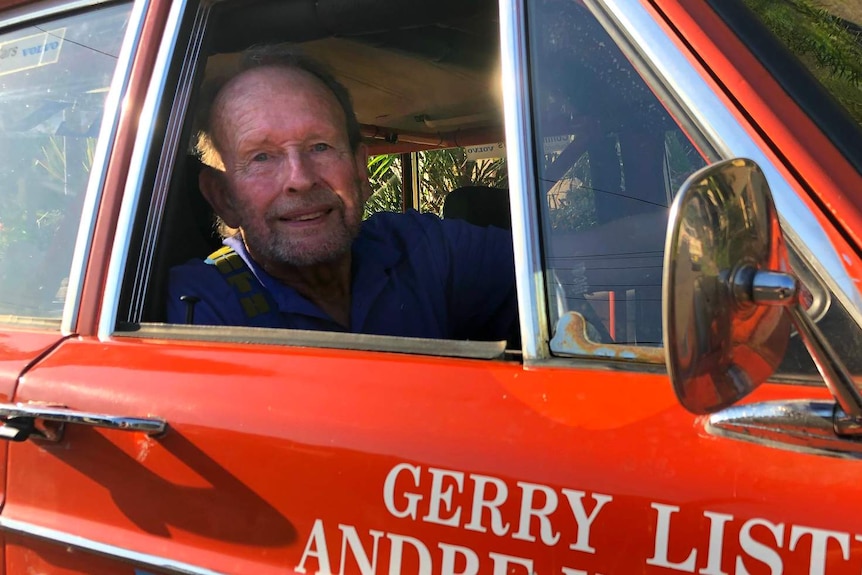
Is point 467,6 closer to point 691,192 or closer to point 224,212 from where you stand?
point 224,212

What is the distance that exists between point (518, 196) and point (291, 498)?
59 centimetres

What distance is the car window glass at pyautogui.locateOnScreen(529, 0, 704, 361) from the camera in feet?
3.74

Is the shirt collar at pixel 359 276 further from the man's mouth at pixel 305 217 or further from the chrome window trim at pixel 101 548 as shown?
the chrome window trim at pixel 101 548

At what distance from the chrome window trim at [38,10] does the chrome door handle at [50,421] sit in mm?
938

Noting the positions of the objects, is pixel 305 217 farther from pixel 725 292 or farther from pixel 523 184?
pixel 725 292

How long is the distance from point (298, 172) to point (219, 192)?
0.26m

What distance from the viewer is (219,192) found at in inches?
80.4

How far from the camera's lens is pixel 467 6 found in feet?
5.93

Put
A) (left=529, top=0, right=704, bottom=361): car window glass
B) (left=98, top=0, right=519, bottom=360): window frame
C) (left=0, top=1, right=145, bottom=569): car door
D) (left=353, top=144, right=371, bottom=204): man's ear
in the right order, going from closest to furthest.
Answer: (left=529, top=0, right=704, bottom=361): car window glass < (left=98, top=0, right=519, bottom=360): window frame < (left=0, top=1, right=145, bottom=569): car door < (left=353, top=144, right=371, bottom=204): man's ear

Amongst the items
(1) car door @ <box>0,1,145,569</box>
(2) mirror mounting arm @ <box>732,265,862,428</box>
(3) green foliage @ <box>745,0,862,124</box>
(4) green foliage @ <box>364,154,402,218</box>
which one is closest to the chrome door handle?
(1) car door @ <box>0,1,145,569</box>

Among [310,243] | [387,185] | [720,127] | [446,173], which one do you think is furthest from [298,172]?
[387,185]

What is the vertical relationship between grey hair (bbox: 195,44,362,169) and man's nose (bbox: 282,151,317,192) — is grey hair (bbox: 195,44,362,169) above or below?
above

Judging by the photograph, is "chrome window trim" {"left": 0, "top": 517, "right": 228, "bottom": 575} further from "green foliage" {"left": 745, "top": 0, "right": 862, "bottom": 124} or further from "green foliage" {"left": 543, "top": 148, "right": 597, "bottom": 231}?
"green foliage" {"left": 745, "top": 0, "right": 862, "bottom": 124}

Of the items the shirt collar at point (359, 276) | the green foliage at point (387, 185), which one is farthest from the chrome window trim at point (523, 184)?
the green foliage at point (387, 185)
